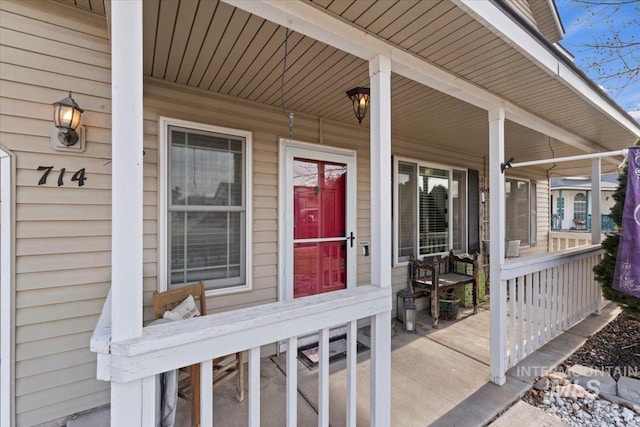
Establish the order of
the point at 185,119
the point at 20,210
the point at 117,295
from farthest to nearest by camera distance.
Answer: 1. the point at 185,119
2. the point at 20,210
3. the point at 117,295

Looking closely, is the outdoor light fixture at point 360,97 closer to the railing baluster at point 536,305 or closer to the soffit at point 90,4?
the soffit at point 90,4

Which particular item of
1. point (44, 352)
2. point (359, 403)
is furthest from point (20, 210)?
point (359, 403)

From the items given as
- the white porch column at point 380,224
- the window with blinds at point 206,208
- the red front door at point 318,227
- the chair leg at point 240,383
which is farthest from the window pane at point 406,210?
the chair leg at point 240,383

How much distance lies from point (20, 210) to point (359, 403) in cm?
279

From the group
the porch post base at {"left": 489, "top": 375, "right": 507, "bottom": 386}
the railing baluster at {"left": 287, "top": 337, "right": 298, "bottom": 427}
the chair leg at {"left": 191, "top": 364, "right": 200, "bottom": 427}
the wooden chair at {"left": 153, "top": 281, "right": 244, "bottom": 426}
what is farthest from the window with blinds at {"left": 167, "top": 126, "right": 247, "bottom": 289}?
the porch post base at {"left": 489, "top": 375, "right": 507, "bottom": 386}

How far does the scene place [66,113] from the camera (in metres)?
1.96

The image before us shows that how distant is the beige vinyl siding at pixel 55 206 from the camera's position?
6.31 ft

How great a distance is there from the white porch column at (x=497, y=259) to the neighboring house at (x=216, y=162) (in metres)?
0.02

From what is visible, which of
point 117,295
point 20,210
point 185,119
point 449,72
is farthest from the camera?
point 185,119

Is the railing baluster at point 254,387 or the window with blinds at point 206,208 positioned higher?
the window with blinds at point 206,208

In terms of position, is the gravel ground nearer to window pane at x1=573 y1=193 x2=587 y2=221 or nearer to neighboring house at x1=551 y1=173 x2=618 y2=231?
neighboring house at x1=551 y1=173 x2=618 y2=231

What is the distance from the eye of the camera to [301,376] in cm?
262

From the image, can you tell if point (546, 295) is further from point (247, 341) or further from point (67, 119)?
point (67, 119)

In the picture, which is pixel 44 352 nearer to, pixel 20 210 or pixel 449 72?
pixel 20 210
